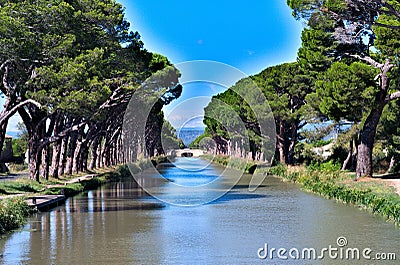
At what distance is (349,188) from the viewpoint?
94.4 ft

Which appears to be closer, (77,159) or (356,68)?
(356,68)

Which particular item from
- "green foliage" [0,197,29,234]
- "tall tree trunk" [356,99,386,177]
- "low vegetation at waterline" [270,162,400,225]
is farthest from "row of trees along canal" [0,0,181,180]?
"tall tree trunk" [356,99,386,177]

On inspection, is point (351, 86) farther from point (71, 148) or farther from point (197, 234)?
point (71, 148)

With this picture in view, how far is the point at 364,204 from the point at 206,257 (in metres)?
11.9

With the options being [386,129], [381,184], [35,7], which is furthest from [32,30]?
[386,129]

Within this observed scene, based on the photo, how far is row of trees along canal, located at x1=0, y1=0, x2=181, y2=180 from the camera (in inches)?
949

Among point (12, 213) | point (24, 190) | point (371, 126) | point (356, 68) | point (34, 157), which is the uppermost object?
point (356, 68)

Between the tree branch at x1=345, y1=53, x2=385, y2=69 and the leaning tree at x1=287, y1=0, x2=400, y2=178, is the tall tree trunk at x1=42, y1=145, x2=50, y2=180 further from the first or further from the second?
the tree branch at x1=345, y1=53, x2=385, y2=69

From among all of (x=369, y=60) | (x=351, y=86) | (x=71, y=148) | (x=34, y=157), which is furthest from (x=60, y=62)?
(x=71, y=148)

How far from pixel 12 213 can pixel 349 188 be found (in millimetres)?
15824

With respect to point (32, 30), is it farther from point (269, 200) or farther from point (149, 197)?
point (269, 200)

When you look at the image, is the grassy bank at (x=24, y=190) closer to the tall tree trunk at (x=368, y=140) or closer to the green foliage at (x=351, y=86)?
the green foliage at (x=351, y=86)

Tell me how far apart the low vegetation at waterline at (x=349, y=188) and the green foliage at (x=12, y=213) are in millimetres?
11995

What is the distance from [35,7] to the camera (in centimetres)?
2439
